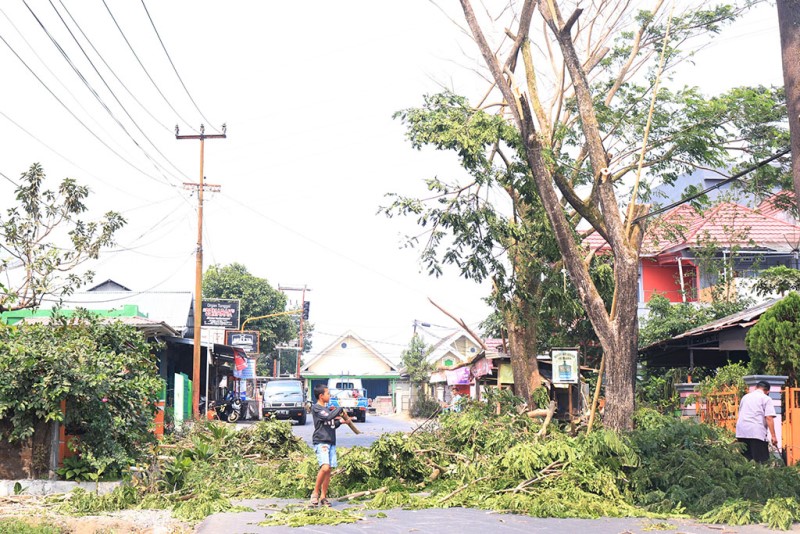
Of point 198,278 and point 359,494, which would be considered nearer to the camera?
point 359,494

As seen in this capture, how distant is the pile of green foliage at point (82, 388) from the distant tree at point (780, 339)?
11.3 m

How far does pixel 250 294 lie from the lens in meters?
69.2

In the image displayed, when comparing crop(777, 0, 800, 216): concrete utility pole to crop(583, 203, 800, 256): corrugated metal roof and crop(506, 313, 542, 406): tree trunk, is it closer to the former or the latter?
crop(506, 313, 542, 406): tree trunk

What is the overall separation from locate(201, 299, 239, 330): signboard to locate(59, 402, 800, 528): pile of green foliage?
33820 mm

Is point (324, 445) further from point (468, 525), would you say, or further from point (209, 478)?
point (209, 478)

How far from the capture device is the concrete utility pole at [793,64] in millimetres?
9445

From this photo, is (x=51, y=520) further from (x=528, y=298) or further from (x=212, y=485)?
(x=528, y=298)

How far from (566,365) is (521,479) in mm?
9256

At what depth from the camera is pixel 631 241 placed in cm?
1562

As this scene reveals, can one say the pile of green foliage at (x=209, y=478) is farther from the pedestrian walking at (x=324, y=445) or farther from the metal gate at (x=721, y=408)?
the metal gate at (x=721, y=408)

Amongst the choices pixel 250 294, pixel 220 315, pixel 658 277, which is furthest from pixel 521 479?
pixel 250 294

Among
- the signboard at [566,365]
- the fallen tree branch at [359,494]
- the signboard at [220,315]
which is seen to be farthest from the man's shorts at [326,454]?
the signboard at [220,315]

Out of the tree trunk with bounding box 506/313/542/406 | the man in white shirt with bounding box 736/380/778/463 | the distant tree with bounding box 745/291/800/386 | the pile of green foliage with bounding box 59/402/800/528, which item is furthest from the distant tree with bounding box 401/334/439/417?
the man in white shirt with bounding box 736/380/778/463

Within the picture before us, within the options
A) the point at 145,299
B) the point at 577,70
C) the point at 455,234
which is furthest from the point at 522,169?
the point at 145,299
